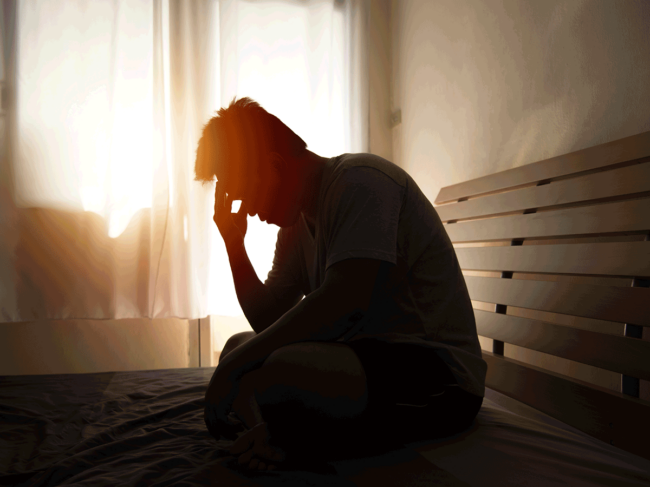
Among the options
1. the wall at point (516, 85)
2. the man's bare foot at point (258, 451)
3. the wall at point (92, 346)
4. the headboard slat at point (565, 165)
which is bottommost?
the wall at point (92, 346)

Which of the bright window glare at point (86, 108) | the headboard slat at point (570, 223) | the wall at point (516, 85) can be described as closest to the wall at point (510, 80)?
the wall at point (516, 85)

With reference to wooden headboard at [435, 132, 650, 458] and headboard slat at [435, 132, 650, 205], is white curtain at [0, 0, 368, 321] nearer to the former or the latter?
headboard slat at [435, 132, 650, 205]

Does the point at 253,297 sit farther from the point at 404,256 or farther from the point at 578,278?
the point at 578,278

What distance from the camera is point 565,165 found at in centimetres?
121

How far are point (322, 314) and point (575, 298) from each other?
708 millimetres

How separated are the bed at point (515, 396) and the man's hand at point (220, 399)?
0.05 meters

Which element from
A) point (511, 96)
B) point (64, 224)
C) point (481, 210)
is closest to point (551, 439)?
point (481, 210)

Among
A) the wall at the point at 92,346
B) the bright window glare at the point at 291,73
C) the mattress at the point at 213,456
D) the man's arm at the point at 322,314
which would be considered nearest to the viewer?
the mattress at the point at 213,456

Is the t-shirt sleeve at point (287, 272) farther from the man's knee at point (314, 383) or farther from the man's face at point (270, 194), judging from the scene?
the man's knee at point (314, 383)

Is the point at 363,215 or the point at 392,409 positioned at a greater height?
the point at 363,215

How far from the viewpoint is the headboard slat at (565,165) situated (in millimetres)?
1013

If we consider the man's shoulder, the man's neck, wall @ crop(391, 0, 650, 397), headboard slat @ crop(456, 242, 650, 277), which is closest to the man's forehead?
the man's neck

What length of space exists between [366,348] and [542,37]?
4.24 ft

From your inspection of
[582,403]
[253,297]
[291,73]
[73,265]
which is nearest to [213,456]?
[253,297]
